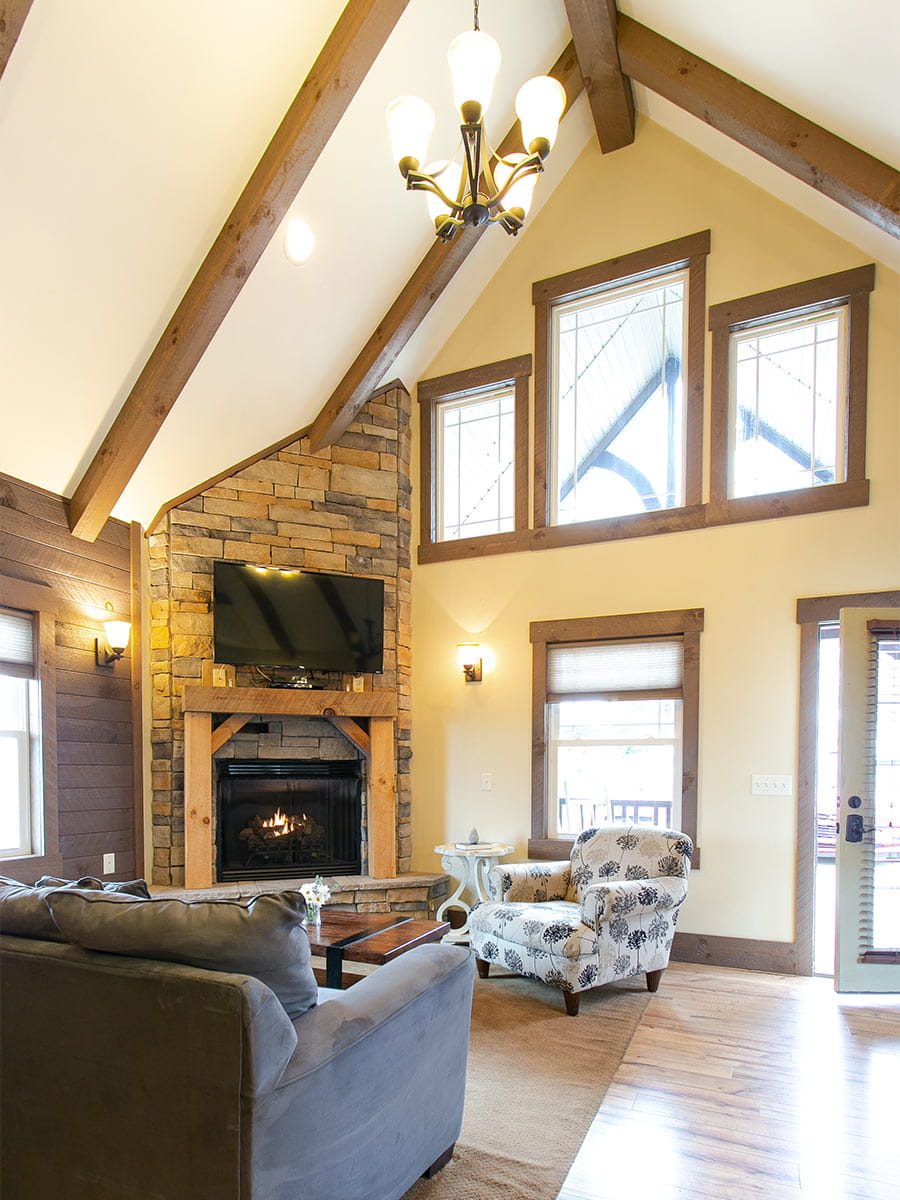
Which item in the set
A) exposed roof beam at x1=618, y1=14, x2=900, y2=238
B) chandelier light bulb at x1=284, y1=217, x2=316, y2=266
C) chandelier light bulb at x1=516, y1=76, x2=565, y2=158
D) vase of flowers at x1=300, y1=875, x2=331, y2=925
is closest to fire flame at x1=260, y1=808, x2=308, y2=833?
vase of flowers at x1=300, y1=875, x2=331, y2=925

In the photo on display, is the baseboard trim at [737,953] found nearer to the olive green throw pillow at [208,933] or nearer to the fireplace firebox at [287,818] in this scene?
the fireplace firebox at [287,818]

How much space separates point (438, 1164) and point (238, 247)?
398cm

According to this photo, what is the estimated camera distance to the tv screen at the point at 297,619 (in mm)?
5082

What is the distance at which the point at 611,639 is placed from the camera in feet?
16.9

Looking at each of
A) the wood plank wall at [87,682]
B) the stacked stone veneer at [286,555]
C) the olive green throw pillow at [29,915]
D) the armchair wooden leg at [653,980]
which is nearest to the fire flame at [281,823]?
the stacked stone veneer at [286,555]

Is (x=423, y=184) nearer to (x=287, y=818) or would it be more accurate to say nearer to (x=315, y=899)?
(x=315, y=899)

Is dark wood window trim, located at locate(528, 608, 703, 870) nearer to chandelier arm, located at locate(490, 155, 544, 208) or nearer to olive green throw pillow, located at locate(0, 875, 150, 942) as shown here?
chandelier arm, located at locate(490, 155, 544, 208)

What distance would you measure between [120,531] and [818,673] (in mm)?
4392

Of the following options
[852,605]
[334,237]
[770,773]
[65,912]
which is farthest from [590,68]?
[65,912]

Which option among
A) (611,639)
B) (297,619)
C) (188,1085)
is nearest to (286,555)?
(297,619)

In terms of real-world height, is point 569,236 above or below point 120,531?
above

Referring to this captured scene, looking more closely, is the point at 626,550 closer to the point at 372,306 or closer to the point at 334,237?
the point at 372,306

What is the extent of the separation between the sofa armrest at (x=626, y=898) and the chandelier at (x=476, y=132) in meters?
3.14

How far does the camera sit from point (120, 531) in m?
4.85
